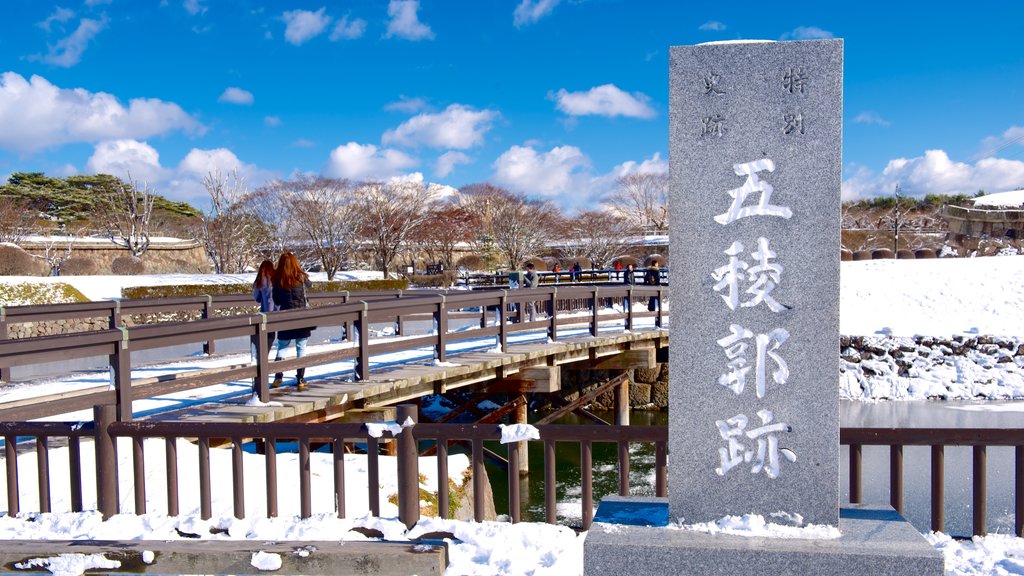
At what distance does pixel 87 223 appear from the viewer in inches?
1772

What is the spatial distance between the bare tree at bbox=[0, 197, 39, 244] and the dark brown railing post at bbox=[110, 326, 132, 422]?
32.8 metres

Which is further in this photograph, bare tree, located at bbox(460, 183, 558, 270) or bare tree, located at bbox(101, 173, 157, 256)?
bare tree, located at bbox(460, 183, 558, 270)

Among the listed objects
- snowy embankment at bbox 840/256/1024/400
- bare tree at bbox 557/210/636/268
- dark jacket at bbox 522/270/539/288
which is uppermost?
bare tree at bbox 557/210/636/268

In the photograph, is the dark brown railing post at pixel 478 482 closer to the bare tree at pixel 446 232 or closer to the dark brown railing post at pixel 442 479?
the dark brown railing post at pixel 442 479

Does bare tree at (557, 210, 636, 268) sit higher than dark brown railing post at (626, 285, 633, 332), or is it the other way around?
bare tree at (557, 210, 636, 268)

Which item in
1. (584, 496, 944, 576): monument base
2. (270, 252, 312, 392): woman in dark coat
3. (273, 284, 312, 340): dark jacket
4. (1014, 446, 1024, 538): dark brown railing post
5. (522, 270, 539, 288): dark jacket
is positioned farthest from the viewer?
(522, 270, 539, 288): dark jacket

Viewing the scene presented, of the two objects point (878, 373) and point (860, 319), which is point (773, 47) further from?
point (860, 319)

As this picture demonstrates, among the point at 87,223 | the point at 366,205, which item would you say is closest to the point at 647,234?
the point at 366,205

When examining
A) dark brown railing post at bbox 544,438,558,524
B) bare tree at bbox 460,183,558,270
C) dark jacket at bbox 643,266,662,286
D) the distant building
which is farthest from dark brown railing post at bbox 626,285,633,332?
the distant building

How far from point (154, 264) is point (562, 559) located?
A: 42.7m

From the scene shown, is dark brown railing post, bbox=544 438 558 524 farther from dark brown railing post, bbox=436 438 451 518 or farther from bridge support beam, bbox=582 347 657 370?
bridge support beam, bbox=582 347 657 370

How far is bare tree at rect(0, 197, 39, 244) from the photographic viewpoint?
3612 centimetres

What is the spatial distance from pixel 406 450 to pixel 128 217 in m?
42.1

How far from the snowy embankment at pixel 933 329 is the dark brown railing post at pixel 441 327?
44.7ft
